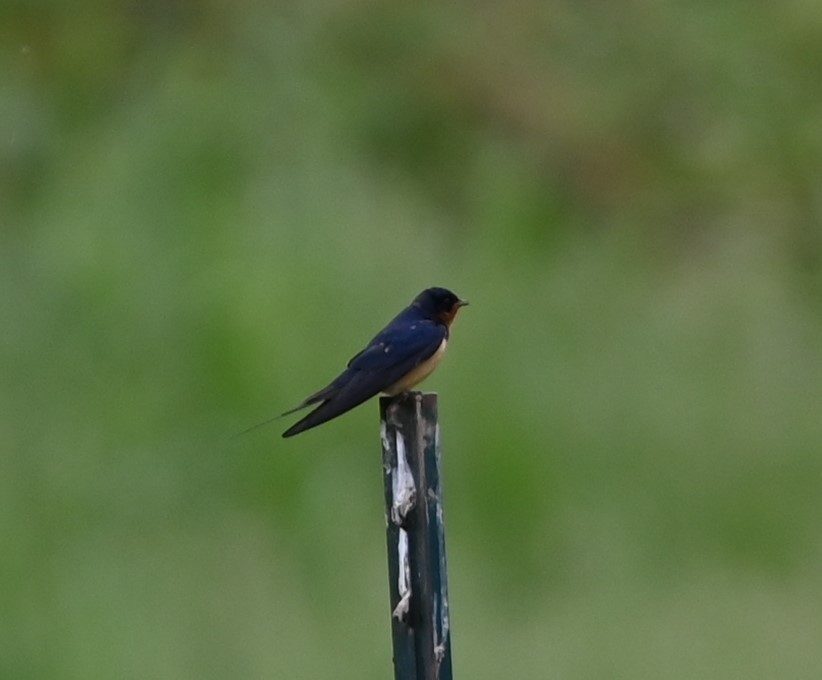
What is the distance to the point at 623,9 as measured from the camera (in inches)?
399

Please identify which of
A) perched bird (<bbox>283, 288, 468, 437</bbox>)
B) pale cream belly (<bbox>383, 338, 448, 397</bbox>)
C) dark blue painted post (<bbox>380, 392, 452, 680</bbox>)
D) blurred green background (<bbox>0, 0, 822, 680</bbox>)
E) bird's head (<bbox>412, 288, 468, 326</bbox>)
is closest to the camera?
dark blue painted post (<bbox>380, 392, 452, 680</bbox>)

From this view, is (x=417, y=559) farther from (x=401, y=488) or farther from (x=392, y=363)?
(x=392, y=363)

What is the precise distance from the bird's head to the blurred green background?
1.40 meters

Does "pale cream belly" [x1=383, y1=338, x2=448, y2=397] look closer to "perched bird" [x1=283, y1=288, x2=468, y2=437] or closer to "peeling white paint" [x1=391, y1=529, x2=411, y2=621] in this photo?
"perched bird" [x1=283, y1=288, x2=468, y2=437]

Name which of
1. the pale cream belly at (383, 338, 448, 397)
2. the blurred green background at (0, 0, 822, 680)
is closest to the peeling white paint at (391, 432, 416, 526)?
the pale cream belly at (383, 338, 448, 397)

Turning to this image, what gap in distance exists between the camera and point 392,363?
404 cm

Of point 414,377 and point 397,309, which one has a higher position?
point 397,309

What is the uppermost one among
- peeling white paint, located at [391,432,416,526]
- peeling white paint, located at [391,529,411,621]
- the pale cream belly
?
the pale cream belly

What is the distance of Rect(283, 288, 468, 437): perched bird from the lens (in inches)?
150

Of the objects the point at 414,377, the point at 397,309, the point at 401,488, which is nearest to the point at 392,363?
the point at 414,377

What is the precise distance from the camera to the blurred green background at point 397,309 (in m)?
5.82

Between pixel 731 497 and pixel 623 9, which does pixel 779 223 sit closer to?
pixel 623 9

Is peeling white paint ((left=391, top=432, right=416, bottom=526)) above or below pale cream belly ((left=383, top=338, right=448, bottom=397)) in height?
below

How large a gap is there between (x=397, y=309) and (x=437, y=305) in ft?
7.84
